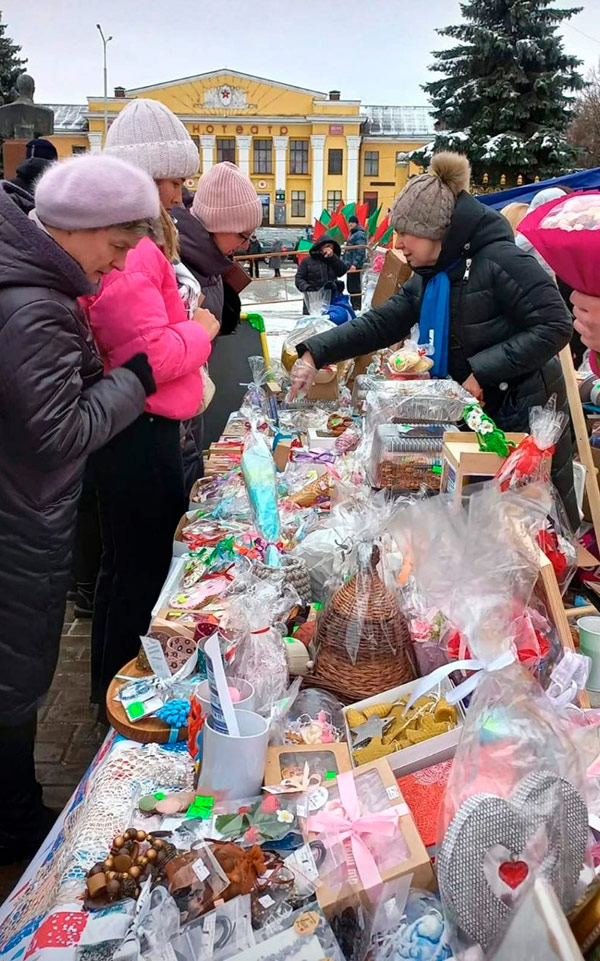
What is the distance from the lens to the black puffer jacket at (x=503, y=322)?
8.49 feet

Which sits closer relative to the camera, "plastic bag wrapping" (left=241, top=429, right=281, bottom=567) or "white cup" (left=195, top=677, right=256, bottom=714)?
"white cup" (left=195, top=677, right=256, bottom=714)

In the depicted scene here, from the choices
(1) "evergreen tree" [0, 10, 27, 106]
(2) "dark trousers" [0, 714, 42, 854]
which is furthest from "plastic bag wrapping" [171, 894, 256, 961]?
(1) "evergreen tree" [0, 10, 27, 106]

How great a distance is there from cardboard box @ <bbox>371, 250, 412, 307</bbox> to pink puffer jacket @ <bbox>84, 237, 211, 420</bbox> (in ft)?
10.1

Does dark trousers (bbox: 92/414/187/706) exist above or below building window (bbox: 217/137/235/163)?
below

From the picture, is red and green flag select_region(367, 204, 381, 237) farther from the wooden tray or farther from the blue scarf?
the wooden tray

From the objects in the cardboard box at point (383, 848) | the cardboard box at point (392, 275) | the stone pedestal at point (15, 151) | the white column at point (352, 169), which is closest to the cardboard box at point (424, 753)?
the cardboard box at point (383, 848)

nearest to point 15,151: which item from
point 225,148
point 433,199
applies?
point 433,199

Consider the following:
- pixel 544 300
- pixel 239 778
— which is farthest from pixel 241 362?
A: pixel 239 778

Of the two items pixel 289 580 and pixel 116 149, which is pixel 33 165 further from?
pixel 289 580

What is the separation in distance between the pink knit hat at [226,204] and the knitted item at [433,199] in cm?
66

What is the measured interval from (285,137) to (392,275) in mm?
49096

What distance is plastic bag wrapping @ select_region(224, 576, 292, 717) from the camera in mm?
1352

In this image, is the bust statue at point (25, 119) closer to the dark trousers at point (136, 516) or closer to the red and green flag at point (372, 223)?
the dark trousers at point (136, 516)

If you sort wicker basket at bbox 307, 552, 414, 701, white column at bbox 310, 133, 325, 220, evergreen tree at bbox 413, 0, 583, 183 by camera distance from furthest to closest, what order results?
white column at bbox 310, 133, 325, 220
evergreen tree at bbox 413, 0, 583, 183
wicker basket at bbox 307, 552, 414, 701
